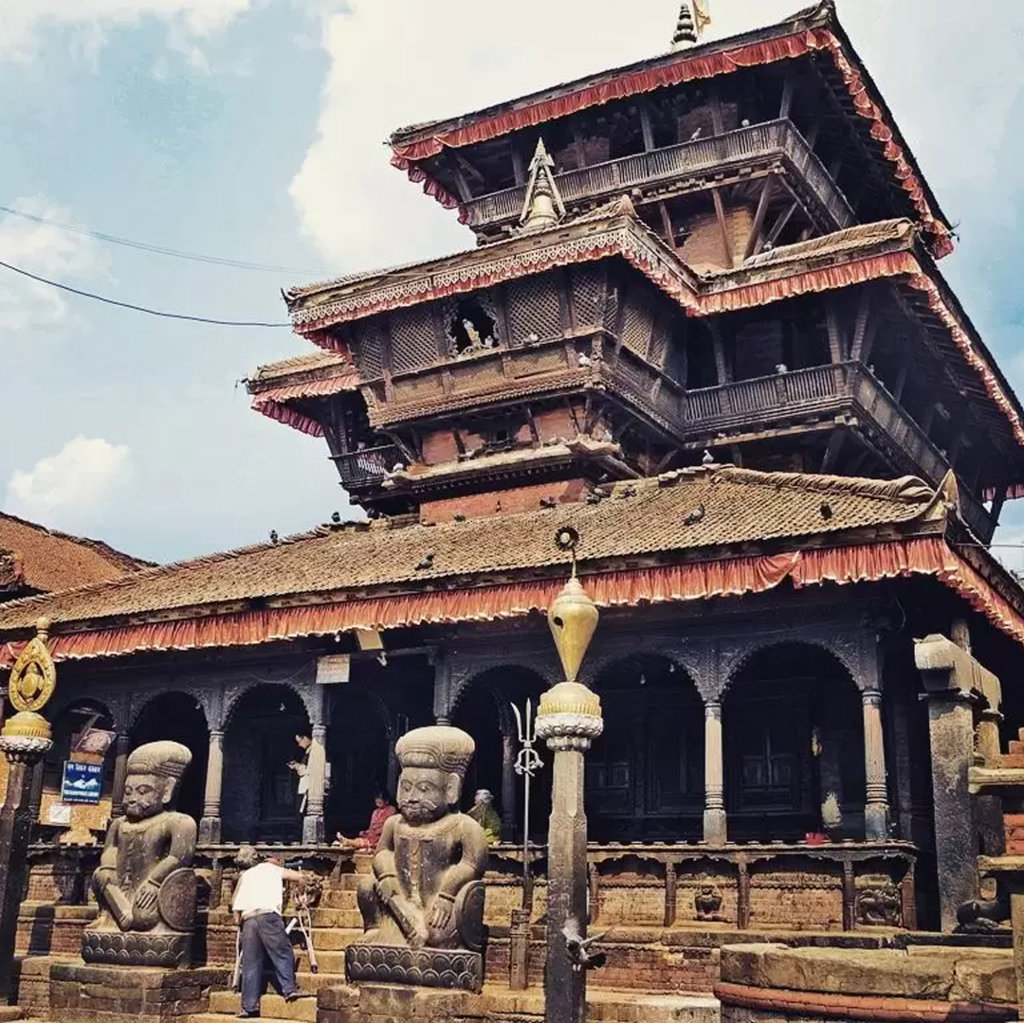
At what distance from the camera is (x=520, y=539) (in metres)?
20.1

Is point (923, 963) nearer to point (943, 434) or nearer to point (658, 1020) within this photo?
point (658, 1020)

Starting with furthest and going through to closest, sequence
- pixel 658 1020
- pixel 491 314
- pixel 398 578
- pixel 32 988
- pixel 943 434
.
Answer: pixel 943 434 < pixel 491 314 < pixel 398 578 < pixel 32 988 < pixel 658 1020

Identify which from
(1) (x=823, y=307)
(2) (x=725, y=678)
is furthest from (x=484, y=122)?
(2) (x=725, y=678)

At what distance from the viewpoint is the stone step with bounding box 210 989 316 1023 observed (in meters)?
14.0

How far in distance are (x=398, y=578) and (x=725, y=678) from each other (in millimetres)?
4826

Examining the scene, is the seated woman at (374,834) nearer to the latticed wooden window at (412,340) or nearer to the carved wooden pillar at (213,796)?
the carved wooden pillar at (213,796)

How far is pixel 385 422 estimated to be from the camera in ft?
83.2

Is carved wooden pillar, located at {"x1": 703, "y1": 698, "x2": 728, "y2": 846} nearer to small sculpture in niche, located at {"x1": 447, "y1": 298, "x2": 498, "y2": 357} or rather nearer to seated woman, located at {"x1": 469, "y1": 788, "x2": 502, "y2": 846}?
seated woman, located at {"x1": 469, "y1": 788, "x2": 502, "y2": 846}

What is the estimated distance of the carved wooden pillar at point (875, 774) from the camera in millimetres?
15648

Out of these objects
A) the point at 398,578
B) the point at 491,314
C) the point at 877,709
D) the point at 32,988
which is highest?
the point at 491,314

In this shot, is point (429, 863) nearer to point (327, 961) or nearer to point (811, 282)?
point (327, 961)

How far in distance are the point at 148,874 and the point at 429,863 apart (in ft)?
12.9

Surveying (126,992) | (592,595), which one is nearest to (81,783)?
(126,992)

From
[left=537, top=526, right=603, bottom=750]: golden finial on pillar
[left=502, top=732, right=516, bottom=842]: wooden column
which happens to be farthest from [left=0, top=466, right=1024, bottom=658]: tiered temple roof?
[left=537, top=526, right=603, bottom=750]: golden finial on pillar
